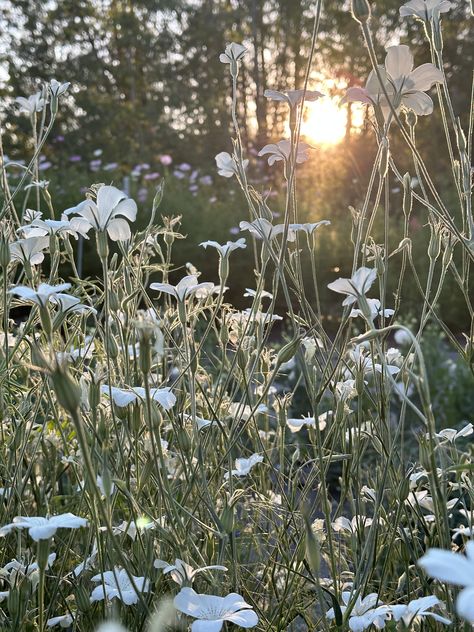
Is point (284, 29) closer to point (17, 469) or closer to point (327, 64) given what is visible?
point (327, 64)

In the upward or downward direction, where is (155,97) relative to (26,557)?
upward

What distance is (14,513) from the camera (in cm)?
107

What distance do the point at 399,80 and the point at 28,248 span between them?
0.53 meters

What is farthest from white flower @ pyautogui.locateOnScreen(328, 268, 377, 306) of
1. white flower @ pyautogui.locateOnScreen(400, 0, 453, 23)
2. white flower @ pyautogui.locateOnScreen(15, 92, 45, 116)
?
white flower @ pyautogui.locateOnScreen(15, 92, 45, 116)

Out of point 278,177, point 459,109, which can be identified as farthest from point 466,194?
point 459,109

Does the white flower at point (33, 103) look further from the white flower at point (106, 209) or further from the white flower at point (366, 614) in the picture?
the white flower at point (366, 614)

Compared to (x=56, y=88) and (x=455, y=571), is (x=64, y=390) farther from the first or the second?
(x=56, y=88)

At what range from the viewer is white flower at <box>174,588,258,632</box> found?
0.68m

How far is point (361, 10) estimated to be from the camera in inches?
28.2

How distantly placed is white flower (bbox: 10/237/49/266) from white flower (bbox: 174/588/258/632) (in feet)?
1.61

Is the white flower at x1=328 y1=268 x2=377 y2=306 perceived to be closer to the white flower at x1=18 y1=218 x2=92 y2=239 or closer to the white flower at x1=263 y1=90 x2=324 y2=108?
the white flower at x1=263 y1=90 x2=324 y2=108

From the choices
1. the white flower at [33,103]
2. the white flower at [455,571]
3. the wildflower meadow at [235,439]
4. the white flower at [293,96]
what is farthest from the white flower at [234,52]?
the white flower at [455,571]

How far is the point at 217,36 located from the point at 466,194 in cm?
1092

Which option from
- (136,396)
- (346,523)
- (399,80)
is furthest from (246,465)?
(399,80)
